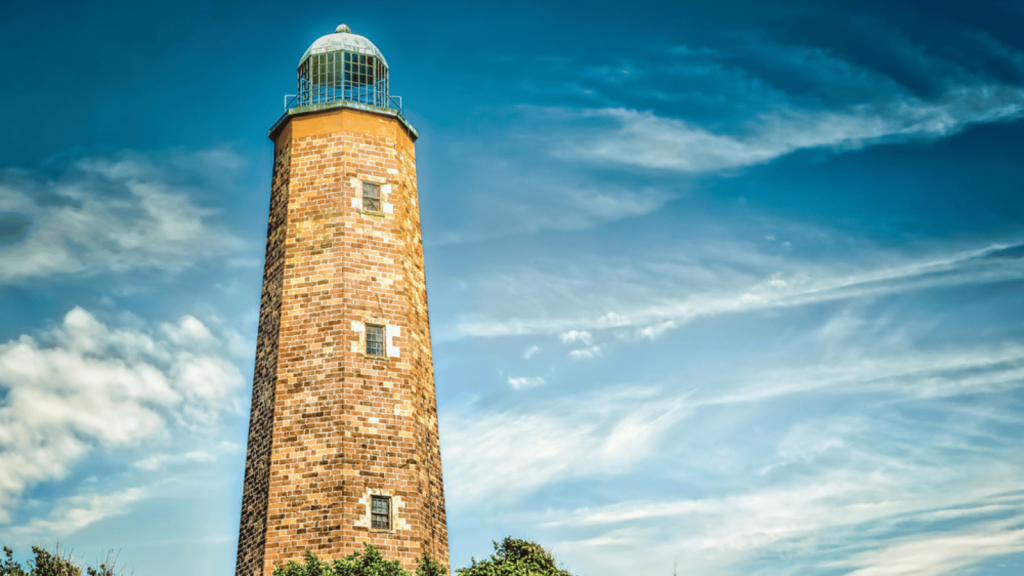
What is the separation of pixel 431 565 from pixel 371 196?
12.0 metres

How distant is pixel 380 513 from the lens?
1171 inches

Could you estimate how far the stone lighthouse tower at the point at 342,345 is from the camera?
97.1 ft

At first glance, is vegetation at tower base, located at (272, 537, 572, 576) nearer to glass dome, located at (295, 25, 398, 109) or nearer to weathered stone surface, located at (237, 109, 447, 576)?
weathered stone surface, located at (237, 109, 447, 576)

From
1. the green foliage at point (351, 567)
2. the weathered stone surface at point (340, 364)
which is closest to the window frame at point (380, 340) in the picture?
the weathered stone surface at point (340, 364)

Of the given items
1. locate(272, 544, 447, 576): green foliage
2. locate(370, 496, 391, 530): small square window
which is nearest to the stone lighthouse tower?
locate(370, 496, 391, 530): small square window

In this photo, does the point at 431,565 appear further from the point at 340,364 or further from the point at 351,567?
the point at 340,364

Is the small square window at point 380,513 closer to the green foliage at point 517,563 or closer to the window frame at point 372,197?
the green foliage at point 517,563

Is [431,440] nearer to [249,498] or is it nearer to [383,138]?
[249,498]

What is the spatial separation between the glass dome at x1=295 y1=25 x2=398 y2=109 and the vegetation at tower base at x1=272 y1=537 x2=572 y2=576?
1513cm

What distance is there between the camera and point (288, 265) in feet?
107

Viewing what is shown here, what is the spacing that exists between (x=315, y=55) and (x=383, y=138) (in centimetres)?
430

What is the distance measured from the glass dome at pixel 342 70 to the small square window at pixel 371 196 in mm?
3065

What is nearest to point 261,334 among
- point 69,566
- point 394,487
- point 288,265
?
point 288,265

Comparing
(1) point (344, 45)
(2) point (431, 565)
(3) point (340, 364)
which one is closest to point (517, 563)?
(2) point (431, 565)
